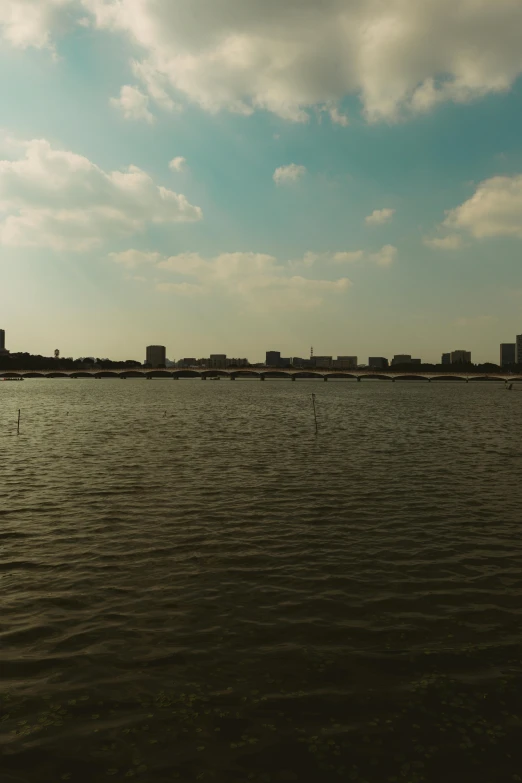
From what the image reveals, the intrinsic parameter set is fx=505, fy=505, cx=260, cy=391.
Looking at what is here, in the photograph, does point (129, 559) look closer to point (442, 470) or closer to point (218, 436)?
point (442, 470)

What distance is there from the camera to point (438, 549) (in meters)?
16.8

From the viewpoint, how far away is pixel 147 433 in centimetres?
4978

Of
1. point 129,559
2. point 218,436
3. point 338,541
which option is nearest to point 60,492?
point 129,559

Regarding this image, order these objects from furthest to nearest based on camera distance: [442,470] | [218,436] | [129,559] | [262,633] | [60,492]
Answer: [218,436] → [442,470] → [60,492] → [129,559] → [262,633]

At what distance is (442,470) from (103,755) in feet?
88.4

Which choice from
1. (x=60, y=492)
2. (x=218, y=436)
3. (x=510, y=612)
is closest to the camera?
(x=510, y=612)

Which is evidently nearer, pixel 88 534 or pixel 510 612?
pixel 510 612

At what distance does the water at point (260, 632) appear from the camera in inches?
306

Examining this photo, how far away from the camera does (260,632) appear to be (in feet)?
36.9

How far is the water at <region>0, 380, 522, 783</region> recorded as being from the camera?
777 cm

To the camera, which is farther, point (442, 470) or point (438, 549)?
point (442, 470)

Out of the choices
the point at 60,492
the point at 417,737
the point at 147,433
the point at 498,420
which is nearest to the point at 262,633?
the point at 417,737

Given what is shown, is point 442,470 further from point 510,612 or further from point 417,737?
point 417,737

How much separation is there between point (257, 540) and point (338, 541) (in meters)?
2.81
